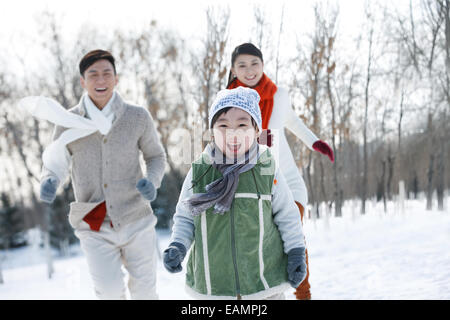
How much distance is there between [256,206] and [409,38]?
9451 millimetres

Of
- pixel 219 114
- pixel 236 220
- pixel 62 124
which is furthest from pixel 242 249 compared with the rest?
pixel 62 124

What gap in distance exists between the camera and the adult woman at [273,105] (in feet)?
8.30

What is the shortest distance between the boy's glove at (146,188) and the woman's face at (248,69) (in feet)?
3.14

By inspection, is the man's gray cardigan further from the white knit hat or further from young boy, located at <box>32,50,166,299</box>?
the white knit hat

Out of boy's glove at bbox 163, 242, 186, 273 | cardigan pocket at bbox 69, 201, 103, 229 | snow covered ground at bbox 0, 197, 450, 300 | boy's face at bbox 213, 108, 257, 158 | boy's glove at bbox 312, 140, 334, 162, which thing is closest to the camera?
boy's glove at bbox 163, 242, 186, 273

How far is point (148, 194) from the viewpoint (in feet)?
7.75

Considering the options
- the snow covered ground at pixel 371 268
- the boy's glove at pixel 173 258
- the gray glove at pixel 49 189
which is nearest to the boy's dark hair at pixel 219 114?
the boy's glove at pixel 173 258

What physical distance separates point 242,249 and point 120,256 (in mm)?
1369

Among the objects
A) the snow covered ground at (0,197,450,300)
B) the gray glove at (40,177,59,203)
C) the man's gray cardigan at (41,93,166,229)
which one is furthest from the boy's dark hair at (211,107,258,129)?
the snow covered ground at (0,197,450,300)

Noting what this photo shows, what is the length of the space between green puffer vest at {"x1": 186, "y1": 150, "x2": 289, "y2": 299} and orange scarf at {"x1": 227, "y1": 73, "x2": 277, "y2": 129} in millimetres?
974

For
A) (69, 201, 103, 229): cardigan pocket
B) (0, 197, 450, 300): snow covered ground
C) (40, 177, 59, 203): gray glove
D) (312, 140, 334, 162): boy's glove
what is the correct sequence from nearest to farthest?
(40, 177, 59, 203): gray glove → (69, 201, 103, 229): cardigan pocket → (312, 140, 334, 162): boy's glove → (0, 197, 450, 300): snow covered ground

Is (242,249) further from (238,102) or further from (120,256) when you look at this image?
(120,256)

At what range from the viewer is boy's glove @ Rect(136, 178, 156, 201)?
2.34 meters

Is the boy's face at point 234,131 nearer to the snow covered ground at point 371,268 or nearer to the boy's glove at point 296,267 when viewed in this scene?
the boy's glove at point 296,267
